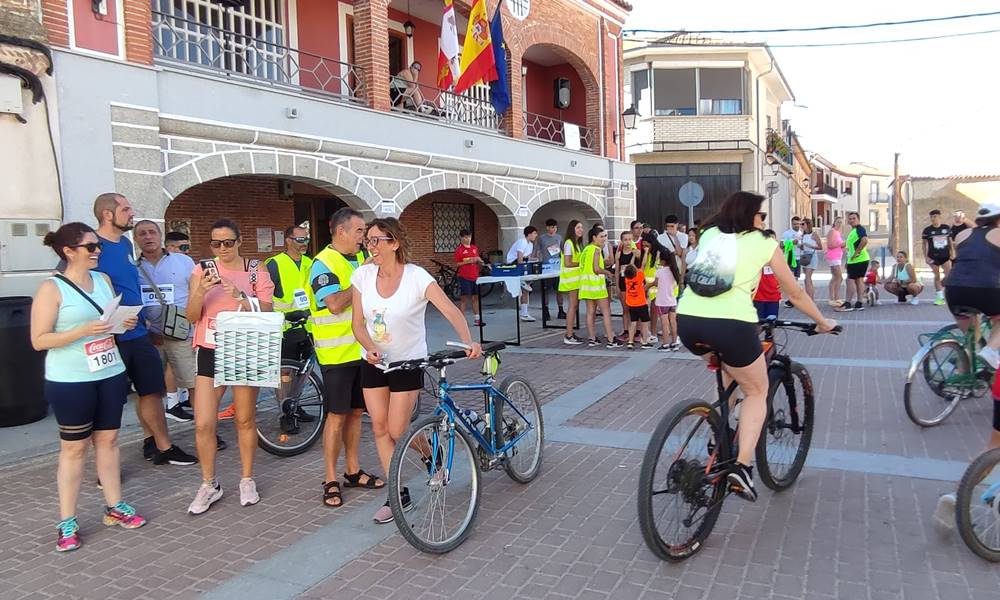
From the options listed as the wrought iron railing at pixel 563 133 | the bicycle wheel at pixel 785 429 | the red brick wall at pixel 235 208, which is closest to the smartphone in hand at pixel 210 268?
the bicycle wheel at pixel 785 429

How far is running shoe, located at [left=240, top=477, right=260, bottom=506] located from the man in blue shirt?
1112 mm

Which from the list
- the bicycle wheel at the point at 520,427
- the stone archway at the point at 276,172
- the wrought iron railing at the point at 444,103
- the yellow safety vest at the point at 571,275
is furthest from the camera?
the wrought iron railing at the point at 444,103

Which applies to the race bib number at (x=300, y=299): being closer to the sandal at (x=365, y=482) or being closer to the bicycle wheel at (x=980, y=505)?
the sandal at (x=365, y=482)

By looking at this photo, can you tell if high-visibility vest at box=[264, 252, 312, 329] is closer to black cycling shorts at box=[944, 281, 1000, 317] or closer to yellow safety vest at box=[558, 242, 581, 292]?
black cycling shorts at box=[944, 281, 1000, 317]

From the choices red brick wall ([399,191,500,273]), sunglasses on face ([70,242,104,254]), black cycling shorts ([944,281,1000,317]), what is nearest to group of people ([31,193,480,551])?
sunglasses on face ([70,242,104,254])

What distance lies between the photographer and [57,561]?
377cm

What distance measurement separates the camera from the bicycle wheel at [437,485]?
354 centimetres

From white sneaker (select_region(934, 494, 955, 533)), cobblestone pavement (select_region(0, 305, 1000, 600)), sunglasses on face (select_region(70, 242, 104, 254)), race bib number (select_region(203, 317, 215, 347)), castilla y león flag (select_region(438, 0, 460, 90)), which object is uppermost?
castilla y león flag (select_region(438, 0, 460, 90))

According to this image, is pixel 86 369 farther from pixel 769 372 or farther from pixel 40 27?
pixel 40 27

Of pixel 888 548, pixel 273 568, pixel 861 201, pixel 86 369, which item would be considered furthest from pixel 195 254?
pixel 861 201

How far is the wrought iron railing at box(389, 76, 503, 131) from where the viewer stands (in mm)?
13148

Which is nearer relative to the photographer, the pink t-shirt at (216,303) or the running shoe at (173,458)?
the pink t-shirt at (216,303)

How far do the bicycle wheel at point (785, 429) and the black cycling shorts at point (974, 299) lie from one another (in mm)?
1490

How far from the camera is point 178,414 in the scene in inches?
260
